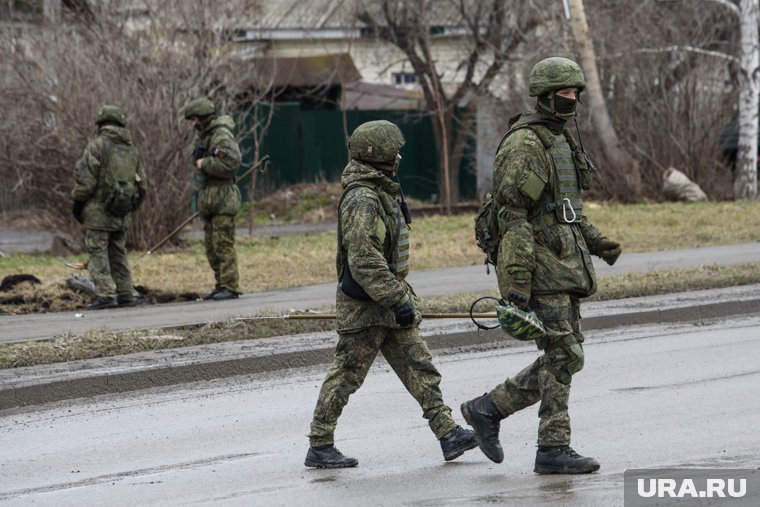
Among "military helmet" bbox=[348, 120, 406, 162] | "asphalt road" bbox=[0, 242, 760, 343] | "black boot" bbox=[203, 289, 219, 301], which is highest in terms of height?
"military helmet" bbox=[348, 120, 406, 162]

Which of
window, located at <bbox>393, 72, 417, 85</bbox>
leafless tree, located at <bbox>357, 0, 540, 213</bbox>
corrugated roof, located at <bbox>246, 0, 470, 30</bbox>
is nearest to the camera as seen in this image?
leafless tree, located at <bbox>357, 0, 540, 213</bbox>

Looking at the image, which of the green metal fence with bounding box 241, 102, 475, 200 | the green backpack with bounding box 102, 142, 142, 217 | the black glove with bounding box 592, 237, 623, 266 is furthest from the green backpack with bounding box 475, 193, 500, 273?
the green metal fence with bounding box 241, 102, 475, 200

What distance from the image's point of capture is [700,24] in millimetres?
23953

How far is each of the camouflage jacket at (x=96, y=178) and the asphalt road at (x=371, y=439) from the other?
13.0 ft

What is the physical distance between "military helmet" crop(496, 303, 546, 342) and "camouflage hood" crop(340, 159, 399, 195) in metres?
0.89

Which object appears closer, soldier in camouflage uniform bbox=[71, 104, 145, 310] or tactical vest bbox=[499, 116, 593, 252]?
tactical vest bbox=[499, 116, 593, 252]

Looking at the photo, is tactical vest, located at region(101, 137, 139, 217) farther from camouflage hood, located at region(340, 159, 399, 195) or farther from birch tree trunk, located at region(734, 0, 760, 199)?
birch tree trunk, located at region(734, 0, 760, 199)

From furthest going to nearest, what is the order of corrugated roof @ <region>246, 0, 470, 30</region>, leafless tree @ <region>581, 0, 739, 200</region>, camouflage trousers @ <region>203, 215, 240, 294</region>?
1. corrugated roof @ <region>246, 0, 470, 30</region>
2. leafless tree @ <region>581, 0, 739, 200</region>
3. camouflage trousers @ <region>203, 215, 240, 294</region>

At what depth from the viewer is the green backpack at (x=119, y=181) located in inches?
501

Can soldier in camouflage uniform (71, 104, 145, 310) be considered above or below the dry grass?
above

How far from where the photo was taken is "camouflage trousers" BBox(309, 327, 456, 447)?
6676mm

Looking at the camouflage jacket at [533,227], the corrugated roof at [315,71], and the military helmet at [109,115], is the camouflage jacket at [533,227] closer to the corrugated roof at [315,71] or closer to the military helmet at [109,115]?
the military helmet at [109,115]

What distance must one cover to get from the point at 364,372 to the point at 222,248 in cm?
657

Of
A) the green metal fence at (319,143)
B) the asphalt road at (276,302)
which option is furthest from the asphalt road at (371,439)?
the green metal fence at (319,143)
